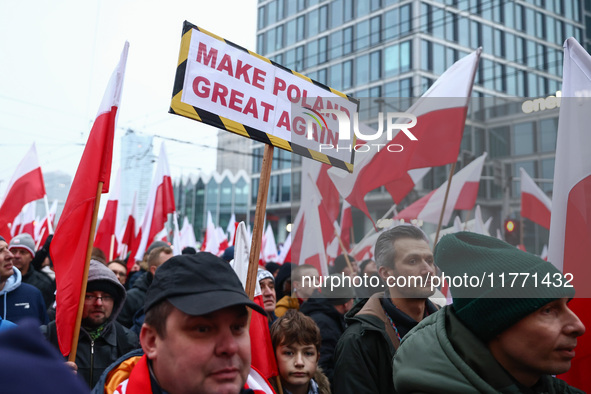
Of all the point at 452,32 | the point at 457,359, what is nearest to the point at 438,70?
the point at 452,32

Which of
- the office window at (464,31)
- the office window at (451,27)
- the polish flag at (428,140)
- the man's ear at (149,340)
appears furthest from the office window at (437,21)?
the man's ear at (149,340)

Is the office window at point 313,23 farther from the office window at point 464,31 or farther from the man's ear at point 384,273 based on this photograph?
the man's ear at point 384,273

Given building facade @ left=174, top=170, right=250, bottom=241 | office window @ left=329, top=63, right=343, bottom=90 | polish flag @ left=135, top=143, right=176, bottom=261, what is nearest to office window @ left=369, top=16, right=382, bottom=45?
office window @ left=329, top=63, right=343, bottom=90

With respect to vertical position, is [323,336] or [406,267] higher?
[406,267]

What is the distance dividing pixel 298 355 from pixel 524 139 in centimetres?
1603

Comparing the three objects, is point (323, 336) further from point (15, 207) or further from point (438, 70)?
point (438, 70)

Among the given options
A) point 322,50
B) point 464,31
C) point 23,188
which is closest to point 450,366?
point 23,188

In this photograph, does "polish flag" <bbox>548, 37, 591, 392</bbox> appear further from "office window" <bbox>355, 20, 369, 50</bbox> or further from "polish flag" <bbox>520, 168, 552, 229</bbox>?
"office window" <bbox>355, 20, 369, 50</bbox>

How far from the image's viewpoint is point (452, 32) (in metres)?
38.0

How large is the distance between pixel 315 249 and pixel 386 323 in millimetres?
2263

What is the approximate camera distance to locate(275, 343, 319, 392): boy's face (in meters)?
3.29

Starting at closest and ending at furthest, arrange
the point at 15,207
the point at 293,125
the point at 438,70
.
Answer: the point at 293,125 → the point at 15,207 → the point at 438,70

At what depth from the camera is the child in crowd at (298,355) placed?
3.30m

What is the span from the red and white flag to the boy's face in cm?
128
